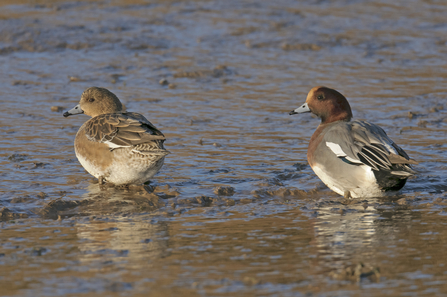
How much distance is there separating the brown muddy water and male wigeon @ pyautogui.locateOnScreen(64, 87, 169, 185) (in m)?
0.19

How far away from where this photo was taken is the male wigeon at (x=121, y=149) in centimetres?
668

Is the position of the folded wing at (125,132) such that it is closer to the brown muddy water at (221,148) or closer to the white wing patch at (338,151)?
the brown muddy water at (221,148)

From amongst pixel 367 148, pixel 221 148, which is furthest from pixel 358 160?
pixel 221 148

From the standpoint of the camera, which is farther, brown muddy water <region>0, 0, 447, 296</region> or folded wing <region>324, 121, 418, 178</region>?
folded wing <region>324, 121, 418, 178</region>

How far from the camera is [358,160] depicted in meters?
6.24

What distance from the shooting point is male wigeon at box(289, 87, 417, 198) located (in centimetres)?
619

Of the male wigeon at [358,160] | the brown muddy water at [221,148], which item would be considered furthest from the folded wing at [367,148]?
the brown muddy water at [221,148]

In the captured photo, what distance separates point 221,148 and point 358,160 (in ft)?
7.53

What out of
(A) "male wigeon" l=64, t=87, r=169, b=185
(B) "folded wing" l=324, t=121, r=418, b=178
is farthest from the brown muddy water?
(B) "folded wing" l=324, t=121, r=418, b=178

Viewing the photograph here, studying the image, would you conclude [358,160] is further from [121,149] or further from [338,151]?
[121,149]

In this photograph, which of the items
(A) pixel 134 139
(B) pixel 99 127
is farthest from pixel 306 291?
(B) pixel 99 127

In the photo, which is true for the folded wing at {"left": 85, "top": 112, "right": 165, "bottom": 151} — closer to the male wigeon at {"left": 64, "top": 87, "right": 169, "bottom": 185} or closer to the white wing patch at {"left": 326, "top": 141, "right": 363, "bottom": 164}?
the male wigeon at {"left": 64, "top": 87, "right": 169, "bottom": 185}

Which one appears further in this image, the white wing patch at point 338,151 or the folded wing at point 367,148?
the white wing patch at point 338,151

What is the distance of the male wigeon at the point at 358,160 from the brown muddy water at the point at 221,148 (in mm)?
212
